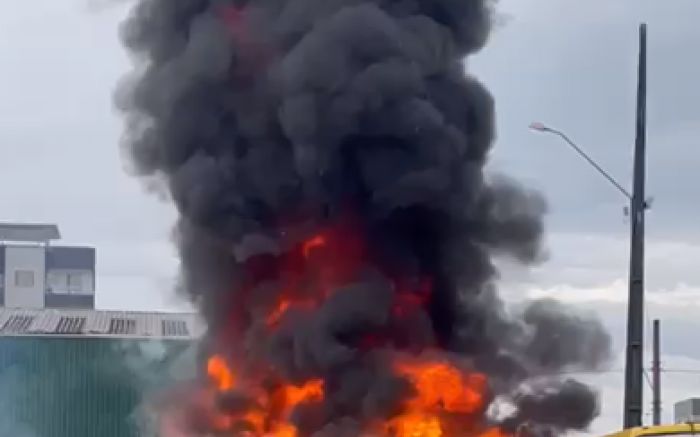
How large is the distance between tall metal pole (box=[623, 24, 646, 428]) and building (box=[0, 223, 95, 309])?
73111mm

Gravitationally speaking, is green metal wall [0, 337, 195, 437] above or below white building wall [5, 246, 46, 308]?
below

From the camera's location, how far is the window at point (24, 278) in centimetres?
9369

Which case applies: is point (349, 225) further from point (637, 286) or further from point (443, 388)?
point (637, 286)

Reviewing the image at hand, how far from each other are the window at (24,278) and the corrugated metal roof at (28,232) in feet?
8.74

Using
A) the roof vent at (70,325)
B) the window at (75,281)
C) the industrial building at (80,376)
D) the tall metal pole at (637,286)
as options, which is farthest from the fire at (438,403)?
the window at (75,281)

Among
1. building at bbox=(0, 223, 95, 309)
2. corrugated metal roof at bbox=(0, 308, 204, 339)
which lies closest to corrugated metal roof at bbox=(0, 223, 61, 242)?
building at bbox=(0, 223, 95, 309)

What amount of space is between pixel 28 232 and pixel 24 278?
11.7ft

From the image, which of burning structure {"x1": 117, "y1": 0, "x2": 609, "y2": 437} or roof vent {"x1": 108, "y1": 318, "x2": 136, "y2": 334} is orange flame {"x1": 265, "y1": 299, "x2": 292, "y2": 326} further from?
roof vent {"x1": 108, "y1": 318, "x2": 136, "y2": 334}

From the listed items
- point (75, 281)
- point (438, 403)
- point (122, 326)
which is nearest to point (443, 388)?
point (438, 403)

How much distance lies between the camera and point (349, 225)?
20812 millimetres

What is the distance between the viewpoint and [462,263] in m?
21.4

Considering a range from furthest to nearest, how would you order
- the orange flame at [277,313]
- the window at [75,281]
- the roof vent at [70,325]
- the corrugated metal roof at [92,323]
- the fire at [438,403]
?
the window at [75,281], the roof vent at [70,325], the corrugated metal roof at [92,323], the orange flame at [277,313], the fire at [438,403]

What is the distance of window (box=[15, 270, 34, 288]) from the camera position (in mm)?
93688

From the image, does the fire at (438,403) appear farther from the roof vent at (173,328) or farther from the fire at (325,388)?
the roof vent at (173,328)
